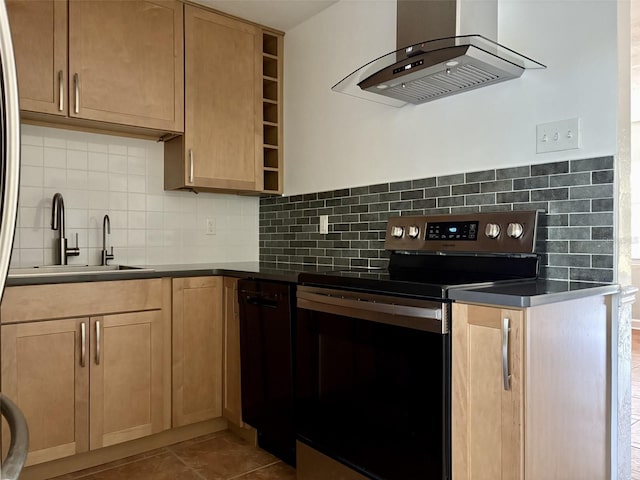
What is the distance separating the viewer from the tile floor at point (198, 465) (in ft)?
7.07

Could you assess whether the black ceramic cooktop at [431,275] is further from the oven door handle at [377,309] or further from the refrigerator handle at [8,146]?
the refrigerator handle at [8,146]

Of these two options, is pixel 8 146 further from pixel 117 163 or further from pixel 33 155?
pixel 117 163

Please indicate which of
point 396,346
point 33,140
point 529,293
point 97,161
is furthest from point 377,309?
point 33,140

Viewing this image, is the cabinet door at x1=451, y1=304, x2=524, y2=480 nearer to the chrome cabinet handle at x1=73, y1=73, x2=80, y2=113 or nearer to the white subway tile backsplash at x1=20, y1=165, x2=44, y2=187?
the chrome cabinet handle at x1=73, y1=73, x2=80, y2=113

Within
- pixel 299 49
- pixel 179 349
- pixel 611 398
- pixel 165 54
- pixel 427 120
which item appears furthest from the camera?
pixel 299 49

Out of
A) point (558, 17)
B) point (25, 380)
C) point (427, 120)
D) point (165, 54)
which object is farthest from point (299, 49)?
point (25, 380)

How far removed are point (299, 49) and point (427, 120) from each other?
3.91 ft

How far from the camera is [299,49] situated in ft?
10.0

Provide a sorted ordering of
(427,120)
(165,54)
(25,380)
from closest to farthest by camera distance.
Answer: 1. (25,380)
2. (427,120)
3. (165,54)

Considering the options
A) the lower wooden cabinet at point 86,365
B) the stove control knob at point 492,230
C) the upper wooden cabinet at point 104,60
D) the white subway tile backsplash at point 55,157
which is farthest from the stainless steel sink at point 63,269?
the stove control knob at point 492,230

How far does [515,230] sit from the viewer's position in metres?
1.79

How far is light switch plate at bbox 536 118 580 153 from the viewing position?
172 centimetres

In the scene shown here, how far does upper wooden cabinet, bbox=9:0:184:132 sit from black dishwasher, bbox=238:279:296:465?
110 centimetres

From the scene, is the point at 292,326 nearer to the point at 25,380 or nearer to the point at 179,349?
the point at 179,349
